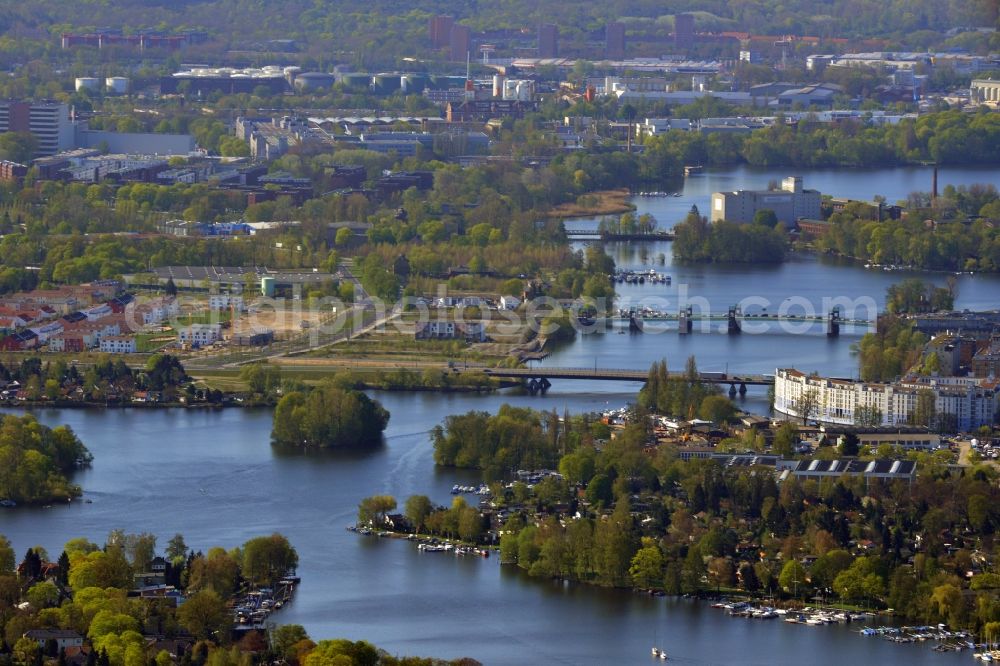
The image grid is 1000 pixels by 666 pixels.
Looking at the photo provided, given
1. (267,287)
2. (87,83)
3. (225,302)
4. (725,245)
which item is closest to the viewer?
(225,302)

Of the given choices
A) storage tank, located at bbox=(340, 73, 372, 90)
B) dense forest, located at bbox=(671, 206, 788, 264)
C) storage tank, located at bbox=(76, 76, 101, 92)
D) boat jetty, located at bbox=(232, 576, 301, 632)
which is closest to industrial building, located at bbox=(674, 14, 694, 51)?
storage tank, located at bbox=(340, 73, 372, 90)

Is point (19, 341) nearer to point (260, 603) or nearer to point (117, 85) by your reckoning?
→ point (260, 603)

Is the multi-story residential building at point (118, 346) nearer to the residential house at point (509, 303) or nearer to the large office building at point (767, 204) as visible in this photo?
the residential house at point (509, 303)

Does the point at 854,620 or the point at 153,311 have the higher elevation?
the point at 153,311

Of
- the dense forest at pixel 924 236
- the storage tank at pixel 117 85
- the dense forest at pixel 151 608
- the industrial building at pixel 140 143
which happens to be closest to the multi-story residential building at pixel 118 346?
the dense forest at pixel 151 608

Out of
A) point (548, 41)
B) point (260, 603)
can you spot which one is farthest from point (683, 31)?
point (260, 603)

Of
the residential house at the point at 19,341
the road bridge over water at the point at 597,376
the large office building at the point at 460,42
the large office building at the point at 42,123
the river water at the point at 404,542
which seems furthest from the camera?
the large office building at the point at 460,42

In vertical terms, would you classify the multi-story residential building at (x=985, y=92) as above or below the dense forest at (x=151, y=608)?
above

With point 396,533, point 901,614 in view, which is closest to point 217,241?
point 396,533
